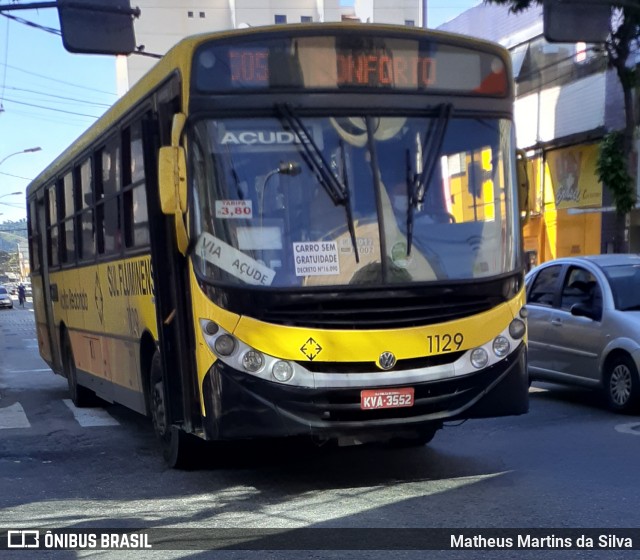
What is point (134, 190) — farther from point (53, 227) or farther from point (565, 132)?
point (565, 132)

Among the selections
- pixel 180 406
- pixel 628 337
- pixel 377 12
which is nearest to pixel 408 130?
pixel 180 406

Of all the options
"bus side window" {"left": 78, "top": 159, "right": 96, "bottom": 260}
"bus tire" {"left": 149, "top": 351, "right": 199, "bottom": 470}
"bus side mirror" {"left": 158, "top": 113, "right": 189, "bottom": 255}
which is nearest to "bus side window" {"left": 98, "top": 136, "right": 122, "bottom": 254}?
"bus side window" {"left": 78, "top": 159, "right": 96, "bottom": 260}

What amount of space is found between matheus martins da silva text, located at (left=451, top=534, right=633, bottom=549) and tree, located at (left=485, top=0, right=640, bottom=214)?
1274cm

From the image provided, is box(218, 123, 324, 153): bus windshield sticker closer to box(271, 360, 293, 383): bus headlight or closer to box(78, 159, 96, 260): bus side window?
box(271, 360, 293, 383): bus headlight

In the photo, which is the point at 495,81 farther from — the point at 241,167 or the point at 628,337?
the point at 628,337

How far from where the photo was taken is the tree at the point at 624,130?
16.8 metres

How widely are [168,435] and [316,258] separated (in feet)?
7.82

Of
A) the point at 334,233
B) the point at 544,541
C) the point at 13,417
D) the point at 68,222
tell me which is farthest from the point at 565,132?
the point at 544,541

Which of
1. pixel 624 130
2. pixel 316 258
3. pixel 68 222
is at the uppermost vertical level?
pixel 624 130

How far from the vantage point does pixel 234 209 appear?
6207 mm

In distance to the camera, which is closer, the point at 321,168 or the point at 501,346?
the point at 321,168

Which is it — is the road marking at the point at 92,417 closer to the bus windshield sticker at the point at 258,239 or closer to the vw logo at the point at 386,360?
the bus windshield sticker at the point at 258,239

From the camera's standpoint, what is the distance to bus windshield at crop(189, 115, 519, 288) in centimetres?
619

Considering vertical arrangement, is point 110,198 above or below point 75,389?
above
